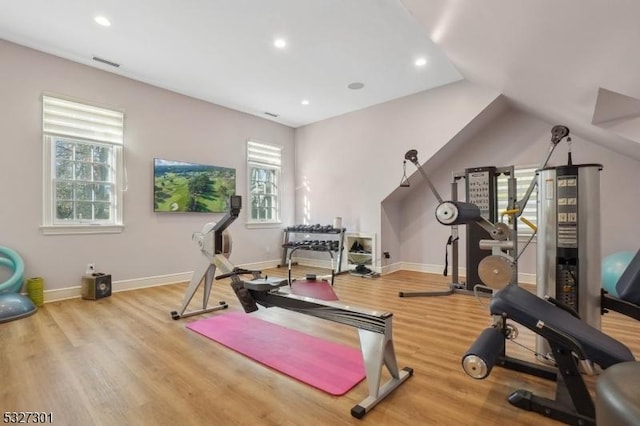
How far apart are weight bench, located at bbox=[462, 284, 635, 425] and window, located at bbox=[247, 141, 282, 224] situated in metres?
5.13

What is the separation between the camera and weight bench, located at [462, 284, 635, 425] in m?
1.44

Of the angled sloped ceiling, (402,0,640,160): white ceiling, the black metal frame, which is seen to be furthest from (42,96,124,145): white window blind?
the angled sloped ceiling

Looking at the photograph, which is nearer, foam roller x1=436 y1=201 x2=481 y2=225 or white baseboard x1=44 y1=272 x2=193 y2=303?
foam roller x1=436 y1=201 x2=481 y2=225

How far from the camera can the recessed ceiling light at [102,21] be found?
3.22 meters

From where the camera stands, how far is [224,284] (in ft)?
16.0

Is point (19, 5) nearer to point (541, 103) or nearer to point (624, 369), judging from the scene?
point (624, 369)

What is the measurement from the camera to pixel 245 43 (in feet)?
12.1

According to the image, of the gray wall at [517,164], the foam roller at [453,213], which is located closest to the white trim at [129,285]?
the foam roller at [453,213]

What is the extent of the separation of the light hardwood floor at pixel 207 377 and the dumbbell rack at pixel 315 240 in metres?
2.35

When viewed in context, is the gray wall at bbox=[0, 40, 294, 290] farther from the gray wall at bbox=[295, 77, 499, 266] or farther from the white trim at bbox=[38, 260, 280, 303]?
the gray wall at bbox=[295, 77, 499, 266]

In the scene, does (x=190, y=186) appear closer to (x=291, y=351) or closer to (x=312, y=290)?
(x=312, y=290)

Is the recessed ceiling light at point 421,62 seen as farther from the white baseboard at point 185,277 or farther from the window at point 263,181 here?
the window at point 263,181

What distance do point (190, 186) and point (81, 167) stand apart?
1.46m

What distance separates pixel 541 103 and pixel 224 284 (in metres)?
4.92
